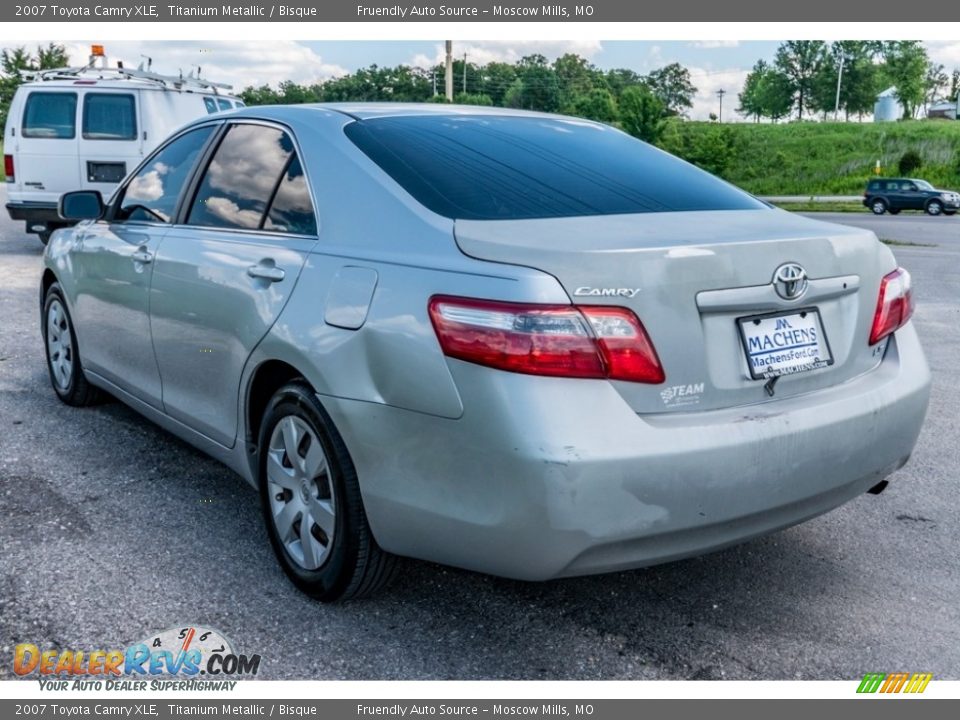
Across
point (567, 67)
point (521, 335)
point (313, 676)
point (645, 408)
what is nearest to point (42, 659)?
point (313, 676)

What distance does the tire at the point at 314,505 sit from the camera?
3062 mm

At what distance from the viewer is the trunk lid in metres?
2.63

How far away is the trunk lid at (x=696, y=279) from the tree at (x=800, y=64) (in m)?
120

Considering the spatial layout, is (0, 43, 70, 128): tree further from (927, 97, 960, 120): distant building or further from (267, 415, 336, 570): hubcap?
(927, 97, 960, 120): distant building

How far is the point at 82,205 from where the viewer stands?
16.6 feet

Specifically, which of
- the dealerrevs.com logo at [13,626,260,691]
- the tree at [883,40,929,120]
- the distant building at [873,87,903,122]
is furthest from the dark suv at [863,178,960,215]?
the tree at [883,40,929,120]

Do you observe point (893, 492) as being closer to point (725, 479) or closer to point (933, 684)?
point (933, 684)

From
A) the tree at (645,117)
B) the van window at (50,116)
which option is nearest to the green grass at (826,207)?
the tree at (645,117)

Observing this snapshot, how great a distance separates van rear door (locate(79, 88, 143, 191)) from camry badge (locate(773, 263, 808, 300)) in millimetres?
11535

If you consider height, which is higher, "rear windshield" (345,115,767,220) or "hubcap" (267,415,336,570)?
"rear windshield" (345,115,767,220)

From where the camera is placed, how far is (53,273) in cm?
A: 563

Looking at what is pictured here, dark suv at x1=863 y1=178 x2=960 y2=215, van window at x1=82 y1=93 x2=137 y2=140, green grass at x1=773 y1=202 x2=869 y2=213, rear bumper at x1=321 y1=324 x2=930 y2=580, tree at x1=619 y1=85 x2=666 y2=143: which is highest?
tree at x1=619 y1=85 x2=666 y2=143

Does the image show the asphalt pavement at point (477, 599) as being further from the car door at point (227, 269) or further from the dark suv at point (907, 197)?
the dark suv at point (907, 197)

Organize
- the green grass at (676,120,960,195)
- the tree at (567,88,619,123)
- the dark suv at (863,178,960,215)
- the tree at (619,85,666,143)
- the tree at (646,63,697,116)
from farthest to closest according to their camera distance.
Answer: the tree at (646,63,697,116), the tree at (567,88,619,123), the tree at (619,85,666,143), the green grass at (676,120,960,195), the dark suv at (863,178,960,215)
